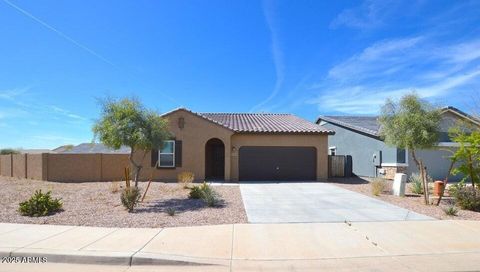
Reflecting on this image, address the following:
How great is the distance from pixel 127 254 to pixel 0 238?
10.8ft

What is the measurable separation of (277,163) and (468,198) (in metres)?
11.1

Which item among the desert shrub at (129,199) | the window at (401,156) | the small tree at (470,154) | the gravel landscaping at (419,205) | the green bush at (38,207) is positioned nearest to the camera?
the green bush at (38,207)

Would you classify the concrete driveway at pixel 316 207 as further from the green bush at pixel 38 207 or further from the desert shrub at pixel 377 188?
the green bush at pixel 38 207

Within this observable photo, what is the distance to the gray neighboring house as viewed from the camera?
901 inches

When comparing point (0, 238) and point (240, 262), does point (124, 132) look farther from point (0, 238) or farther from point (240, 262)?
point (240, 262)

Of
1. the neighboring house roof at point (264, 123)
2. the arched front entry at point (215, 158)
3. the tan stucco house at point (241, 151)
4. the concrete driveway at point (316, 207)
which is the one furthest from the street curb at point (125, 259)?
the arched front entry at point (215, 158)

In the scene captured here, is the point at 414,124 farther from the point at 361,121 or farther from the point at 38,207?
the point at 361,121

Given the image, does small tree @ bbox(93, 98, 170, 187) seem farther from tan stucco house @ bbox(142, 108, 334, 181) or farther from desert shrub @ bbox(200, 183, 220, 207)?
tan stucco house @ bbox(142, 108, 334, 181)

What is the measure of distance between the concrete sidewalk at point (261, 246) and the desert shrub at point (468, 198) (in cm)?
294

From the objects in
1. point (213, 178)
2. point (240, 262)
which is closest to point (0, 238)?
point (240, 262)

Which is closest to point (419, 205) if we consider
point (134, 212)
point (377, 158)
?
point (134, 212)

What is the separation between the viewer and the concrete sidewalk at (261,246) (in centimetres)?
673

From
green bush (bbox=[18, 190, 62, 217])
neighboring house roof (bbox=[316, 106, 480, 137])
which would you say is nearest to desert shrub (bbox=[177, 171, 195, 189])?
green bush (bbox=[18, 190, 62, 217])

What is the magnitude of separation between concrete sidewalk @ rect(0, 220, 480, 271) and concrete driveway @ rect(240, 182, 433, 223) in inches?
34.8
